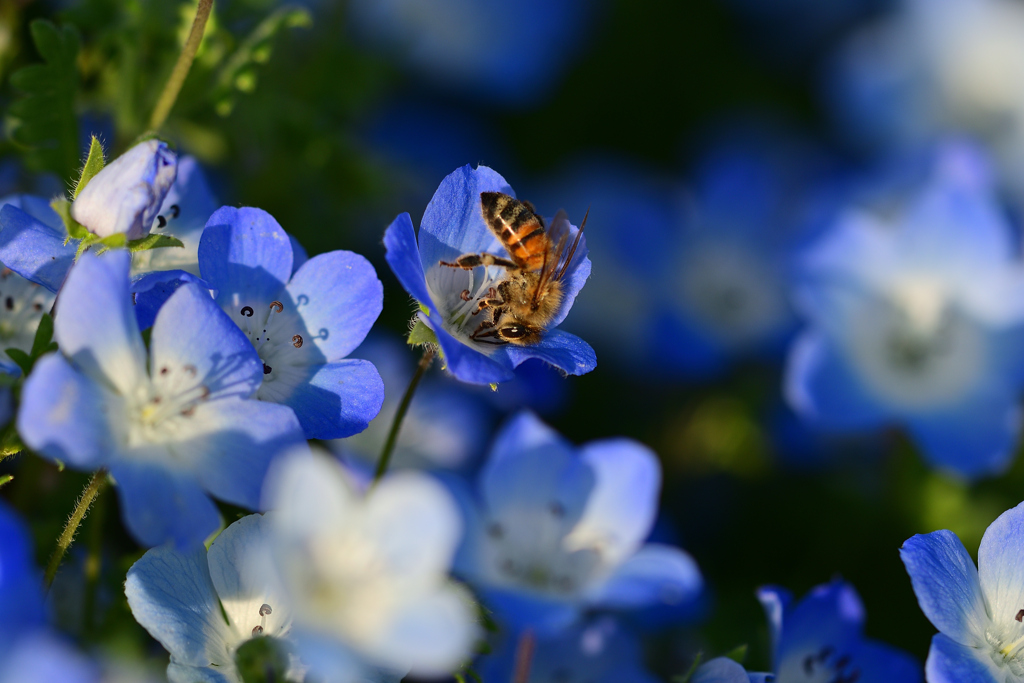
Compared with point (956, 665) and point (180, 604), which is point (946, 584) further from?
point (180, 604)

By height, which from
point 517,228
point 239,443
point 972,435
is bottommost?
point 972,435

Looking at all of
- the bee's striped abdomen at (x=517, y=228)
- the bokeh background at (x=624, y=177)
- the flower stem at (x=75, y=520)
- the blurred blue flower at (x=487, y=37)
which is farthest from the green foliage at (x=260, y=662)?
the blurred blue flower at (x=487, y=37)

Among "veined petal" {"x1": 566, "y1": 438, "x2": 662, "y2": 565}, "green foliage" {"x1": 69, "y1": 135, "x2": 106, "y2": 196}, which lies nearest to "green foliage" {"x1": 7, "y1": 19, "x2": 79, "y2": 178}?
"green foliage" {"x1": 69, "y1": 135, "x2": 106, "y2": 196}

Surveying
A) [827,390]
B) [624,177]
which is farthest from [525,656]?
[624,177]

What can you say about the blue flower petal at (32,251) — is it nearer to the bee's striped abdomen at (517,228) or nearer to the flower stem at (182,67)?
the flower stem at (182,67)

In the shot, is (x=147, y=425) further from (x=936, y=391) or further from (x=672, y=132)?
(x=672, y=132)
